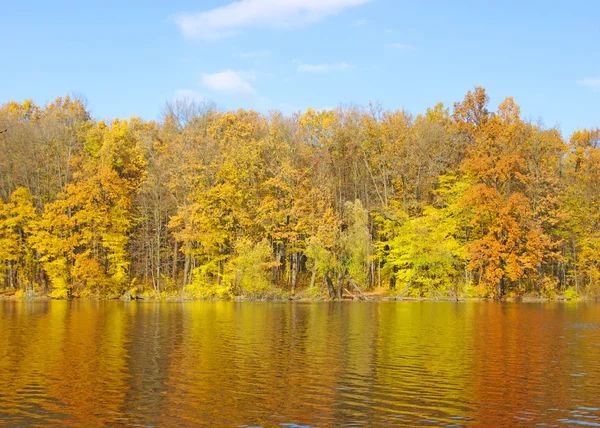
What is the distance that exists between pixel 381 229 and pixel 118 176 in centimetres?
3134

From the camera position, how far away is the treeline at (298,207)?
6638cm

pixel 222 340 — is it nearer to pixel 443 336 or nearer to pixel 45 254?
pixel 443 336

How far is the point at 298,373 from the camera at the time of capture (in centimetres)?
2211

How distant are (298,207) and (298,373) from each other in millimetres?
46622

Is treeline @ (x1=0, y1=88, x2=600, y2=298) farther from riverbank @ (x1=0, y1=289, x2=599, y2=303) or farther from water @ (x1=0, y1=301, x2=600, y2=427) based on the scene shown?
water @ (x1=0, y1=301, x2=600, y2=427)

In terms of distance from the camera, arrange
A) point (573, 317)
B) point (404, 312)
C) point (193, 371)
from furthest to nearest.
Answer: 1. point (404, 312)
2. point (573, 317)
3. point (193, 371)

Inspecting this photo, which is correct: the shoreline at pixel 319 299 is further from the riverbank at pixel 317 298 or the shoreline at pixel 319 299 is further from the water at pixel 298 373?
the water at pixel 298 373

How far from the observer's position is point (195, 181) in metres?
69.5

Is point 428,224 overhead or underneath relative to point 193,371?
overhead

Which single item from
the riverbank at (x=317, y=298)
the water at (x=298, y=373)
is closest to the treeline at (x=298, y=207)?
the riverbank at (x=317, y=298)

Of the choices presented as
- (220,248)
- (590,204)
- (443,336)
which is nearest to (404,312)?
(443,336)

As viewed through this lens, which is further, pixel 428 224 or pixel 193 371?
pixel 428 224

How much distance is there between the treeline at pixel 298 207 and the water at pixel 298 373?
27.2m

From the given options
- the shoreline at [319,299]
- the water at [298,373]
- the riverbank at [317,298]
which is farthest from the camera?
the riverbank at [317,298]
